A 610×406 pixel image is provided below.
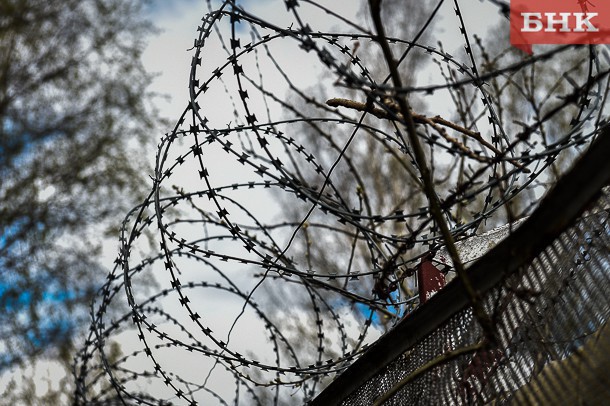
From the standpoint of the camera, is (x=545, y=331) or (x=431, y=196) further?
(x=545, y=331)

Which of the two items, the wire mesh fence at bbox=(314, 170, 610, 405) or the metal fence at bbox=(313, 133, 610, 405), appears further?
the wire mesh fence at bbox=(314, 170, 610, 405)

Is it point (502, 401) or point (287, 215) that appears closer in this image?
point (502, 401)

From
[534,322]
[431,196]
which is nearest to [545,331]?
[534,322]

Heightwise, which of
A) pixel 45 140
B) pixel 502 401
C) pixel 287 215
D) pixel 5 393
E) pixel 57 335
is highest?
pixel 45 140

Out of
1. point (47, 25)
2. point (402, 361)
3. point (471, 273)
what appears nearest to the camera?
point (471, 273)

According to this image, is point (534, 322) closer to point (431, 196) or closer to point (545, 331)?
point (545, 331)

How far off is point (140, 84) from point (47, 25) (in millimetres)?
2191

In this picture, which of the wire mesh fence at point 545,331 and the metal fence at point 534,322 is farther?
the wire mesh fence at point 545,331

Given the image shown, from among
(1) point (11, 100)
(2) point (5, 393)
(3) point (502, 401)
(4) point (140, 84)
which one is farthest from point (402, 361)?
(1) point (11, 100)

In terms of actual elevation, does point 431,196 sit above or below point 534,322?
above

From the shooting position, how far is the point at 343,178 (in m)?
12.3

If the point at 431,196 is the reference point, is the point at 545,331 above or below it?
below

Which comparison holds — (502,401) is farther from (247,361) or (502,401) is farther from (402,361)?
(247,361)

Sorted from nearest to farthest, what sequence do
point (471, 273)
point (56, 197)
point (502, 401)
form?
point (471, 273)
point (502, 401)
point (56, 197)
